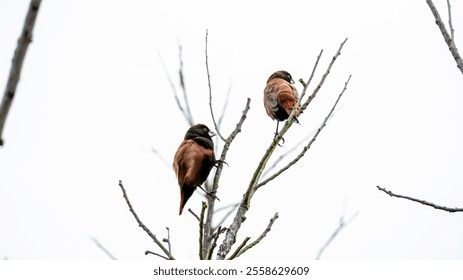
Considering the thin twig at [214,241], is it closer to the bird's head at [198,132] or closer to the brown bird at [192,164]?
the brown bird at [192,164]

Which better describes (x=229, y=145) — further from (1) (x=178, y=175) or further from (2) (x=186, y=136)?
(2) (x=186, y=136)

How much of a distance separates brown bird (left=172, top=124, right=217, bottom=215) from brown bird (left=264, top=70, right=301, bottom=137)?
5.77ft

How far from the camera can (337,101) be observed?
305cm

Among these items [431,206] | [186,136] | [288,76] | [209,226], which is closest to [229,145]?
[209,226]

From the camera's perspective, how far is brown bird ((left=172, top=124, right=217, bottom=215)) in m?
4.77

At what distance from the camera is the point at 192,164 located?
189 inches

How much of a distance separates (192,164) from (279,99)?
7.26 ft

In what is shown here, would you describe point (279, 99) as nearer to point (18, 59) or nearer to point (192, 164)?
point (192, 164)

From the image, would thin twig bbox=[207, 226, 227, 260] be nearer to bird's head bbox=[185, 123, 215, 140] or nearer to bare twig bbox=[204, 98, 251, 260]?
bare twig bbox=[204, 98, 251, 260]

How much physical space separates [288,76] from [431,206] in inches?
208

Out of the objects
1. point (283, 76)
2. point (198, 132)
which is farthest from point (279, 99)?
point (198, 132)

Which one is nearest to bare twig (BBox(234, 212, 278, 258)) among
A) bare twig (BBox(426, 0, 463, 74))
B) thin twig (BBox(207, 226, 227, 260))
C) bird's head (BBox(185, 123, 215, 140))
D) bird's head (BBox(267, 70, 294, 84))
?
thin twig (BBox(207, 226, 227, 260))

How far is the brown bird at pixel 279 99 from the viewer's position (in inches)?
263

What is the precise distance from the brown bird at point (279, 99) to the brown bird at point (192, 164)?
5.77 feet
